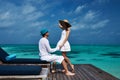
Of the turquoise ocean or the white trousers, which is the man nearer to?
the white trousers

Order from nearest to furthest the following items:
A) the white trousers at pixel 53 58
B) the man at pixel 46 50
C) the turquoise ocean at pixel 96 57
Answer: the man at pixel 46 50 < the white trousers at pixel 53 58 < the turquoise ocean at pixel 96 57

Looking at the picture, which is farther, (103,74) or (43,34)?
(103,74)

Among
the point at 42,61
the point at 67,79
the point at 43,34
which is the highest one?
the point at 43,34

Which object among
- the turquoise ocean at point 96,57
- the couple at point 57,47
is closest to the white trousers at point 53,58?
the couple at point 57,47

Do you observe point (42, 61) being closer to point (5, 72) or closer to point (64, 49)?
point (64, 49)

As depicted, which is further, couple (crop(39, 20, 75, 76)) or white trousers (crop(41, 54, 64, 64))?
white trousers (crop(41, 54, 64, 64))

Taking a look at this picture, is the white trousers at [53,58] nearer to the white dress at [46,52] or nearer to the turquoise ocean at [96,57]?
the white dress at [46,52]

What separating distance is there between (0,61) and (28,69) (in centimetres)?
176

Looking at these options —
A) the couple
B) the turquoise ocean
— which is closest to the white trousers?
the couple

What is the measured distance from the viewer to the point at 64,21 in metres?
7.47

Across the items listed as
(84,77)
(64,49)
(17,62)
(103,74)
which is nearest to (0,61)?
(17,62)

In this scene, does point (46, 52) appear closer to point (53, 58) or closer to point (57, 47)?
point (53, 58)

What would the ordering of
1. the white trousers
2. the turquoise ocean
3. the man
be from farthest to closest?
the turquoise ocean → the white trousers → the man

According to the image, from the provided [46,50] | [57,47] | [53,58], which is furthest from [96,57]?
[57,47]
